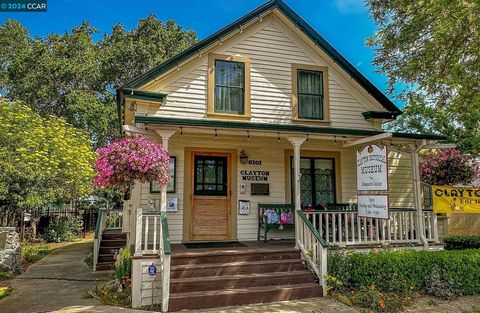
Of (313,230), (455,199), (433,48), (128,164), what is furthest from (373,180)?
(128,164)

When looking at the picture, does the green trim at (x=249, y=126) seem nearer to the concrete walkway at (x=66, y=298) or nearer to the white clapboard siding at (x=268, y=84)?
the white clapboard siding at (x=268, y=84)

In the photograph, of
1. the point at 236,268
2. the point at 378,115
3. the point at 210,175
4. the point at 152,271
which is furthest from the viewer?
the point at 378,115

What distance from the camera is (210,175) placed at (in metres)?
9.12

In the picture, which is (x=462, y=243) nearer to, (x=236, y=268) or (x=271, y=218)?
(x=271, y=218)

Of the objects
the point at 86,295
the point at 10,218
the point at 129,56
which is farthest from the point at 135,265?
the point at 129,56

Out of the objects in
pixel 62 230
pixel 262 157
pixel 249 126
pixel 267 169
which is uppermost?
pixel 249 126

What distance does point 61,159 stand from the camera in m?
13.9

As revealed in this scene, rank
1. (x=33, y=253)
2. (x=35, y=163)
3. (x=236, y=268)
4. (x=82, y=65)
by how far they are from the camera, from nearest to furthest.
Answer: (x=236, y=268) < (x=33, y=253) < (x=35, y=163) < (x=82, y=65)

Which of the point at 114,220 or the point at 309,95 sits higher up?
the point at 309,95

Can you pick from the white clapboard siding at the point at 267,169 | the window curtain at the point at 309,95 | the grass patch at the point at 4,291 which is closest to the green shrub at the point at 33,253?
the grass patch at the point at 4,291

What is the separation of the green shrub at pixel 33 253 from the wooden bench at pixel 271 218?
717 cm

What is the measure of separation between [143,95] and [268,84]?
354 cm

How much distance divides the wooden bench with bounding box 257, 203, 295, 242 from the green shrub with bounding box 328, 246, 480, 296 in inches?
71.1

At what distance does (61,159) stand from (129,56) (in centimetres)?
1132
